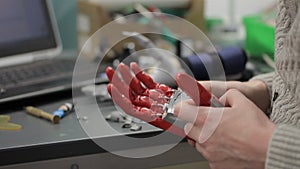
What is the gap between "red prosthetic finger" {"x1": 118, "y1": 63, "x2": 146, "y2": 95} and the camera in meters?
0.71

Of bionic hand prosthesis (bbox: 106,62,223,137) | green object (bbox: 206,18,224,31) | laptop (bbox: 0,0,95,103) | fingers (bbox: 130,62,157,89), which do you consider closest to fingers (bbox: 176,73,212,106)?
bionic hand prosthesis (bbox: 106,62,223,137)

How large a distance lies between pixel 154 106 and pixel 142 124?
0.12 metres

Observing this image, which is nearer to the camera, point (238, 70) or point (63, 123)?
point (63, 123)

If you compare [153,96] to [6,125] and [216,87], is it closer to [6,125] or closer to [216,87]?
[216,87]

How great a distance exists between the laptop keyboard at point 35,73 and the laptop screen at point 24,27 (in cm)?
4

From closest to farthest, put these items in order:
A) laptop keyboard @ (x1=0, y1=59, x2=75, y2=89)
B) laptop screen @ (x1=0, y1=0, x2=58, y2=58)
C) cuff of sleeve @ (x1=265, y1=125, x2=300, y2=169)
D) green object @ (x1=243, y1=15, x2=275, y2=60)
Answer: cuff of sleeve @ (x1=265, y1=125, x2=300, y2=169) < laptop keyboard @ (x1=0, y1=59, x2=75, y2=89) < laptop screen @ (x1=0, y1=0, x2=58, y2=58) < green object @ (x1=243, y1=15, x2=275, y2=60)

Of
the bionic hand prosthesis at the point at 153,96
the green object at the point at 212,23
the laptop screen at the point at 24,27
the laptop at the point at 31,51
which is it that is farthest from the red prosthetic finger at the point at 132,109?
the green object at the point at 212,23

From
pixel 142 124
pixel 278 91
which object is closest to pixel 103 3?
pixel 142 124

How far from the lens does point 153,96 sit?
678mm

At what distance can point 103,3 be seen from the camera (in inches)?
50.6

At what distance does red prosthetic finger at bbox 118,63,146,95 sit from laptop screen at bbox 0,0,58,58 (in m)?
0.41

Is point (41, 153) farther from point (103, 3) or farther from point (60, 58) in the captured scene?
point (103, 3)

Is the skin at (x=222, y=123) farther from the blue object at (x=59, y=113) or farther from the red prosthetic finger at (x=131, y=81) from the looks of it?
the blue object at (x=59, y=113)

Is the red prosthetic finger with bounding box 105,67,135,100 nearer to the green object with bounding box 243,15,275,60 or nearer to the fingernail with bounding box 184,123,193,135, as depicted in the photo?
the fingernail with bounding box 184,123,193,135
